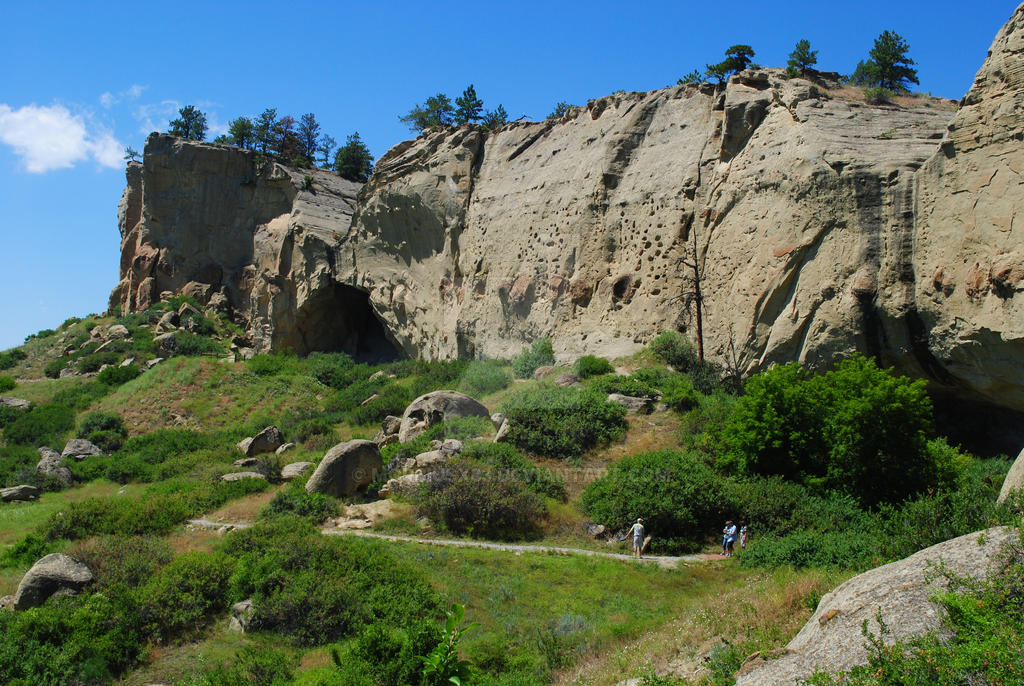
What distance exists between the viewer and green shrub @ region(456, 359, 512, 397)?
88.2 ft

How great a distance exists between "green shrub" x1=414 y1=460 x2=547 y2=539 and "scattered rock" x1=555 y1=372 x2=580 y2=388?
6.22 meters

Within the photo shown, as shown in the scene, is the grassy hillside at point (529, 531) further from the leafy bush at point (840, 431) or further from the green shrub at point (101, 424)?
the green shrub at point (101, 424)

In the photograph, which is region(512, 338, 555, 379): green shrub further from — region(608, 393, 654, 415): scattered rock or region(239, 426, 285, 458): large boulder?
region(239, 426, 285, 458): large boulder

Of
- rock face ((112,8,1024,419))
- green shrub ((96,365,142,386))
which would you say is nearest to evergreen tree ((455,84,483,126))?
rock face ((112,8,1024,419))

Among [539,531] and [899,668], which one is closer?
[899,668]

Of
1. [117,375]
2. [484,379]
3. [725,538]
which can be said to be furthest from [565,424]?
[117,375]

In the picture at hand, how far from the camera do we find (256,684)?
31.5 ft

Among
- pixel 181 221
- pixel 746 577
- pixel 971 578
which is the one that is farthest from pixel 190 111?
pixel 971 578

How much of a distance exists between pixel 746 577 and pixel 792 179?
1184 centimetres

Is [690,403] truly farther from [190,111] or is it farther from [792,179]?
[190,111]

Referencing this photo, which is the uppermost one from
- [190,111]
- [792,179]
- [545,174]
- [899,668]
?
[190,111]

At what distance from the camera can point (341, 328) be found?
137 feet

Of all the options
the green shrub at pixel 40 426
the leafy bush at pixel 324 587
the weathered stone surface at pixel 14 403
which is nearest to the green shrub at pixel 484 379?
the leafy bush at pixel 324 587

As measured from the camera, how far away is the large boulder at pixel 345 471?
1925 centimetres
